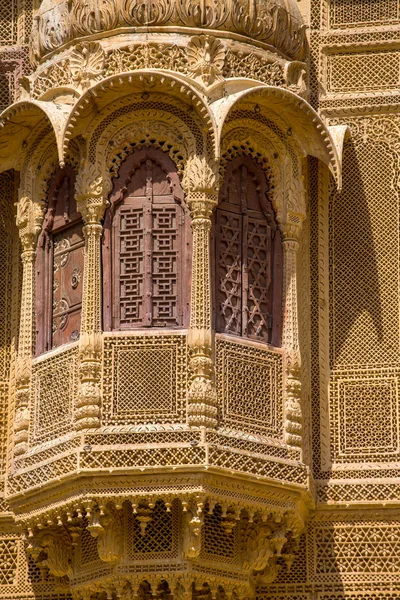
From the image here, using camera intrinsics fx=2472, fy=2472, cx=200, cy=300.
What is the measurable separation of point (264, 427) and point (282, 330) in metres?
0.74

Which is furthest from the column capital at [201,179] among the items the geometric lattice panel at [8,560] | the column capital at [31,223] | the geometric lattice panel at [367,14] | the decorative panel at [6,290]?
the geometric lattice panel at [8,560]

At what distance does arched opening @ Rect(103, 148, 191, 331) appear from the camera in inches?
643

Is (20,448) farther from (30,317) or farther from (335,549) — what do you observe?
(335,549)

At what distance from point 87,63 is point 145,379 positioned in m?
2.25

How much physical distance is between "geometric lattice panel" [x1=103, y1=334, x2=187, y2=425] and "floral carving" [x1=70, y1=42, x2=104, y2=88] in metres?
1.82

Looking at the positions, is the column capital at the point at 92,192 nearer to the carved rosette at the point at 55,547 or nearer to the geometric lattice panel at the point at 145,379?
the geometric lattice panel at the point at 145,379

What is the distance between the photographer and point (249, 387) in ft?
53.6

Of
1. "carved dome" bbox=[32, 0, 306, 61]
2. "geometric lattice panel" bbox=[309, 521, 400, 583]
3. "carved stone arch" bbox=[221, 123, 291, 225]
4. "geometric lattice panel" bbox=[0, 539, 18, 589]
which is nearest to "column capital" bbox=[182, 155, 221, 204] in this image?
"carved stone arch" bbox=[221, 123, 291, 225]

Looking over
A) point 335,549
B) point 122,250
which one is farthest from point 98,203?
point 335,549

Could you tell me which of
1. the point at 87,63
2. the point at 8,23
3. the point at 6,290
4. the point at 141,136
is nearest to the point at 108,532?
the point at 6,290

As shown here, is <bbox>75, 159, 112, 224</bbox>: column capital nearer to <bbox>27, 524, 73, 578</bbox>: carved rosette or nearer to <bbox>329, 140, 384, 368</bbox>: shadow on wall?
<bbox>329, 140, 384, 368</bbox>: shadow on wall

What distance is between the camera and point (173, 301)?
16.4 m

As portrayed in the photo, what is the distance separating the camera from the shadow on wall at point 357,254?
17.2 meters

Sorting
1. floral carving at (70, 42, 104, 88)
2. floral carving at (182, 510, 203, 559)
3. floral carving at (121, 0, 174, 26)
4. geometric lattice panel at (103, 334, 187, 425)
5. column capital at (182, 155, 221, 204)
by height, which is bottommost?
floral carving at (182, 510, 203, 559)
